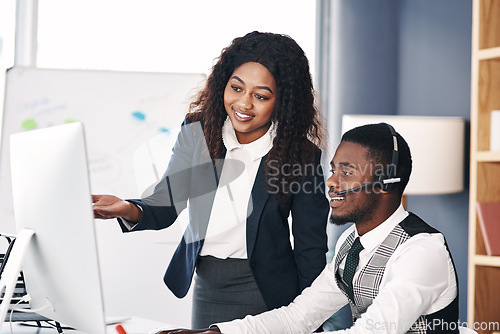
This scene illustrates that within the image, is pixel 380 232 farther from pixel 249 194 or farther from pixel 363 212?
pixel 249 194

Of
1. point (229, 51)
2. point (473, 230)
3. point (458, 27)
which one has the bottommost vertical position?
point (473, 230)

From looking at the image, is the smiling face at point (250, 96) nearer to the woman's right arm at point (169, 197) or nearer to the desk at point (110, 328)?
the woman's right arm at point (169, 197)

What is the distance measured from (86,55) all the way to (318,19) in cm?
136

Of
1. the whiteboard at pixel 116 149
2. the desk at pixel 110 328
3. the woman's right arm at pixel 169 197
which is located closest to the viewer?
the desk at pixel 110 328

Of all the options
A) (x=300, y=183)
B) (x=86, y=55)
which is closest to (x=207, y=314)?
(x=300, y=183)

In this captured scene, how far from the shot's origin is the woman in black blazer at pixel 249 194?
163 centimetres

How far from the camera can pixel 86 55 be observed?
316cm

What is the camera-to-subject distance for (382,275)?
1.30 metres

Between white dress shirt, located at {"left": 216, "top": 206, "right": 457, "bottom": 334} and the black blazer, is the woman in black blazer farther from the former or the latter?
white dress shirt, located at {"left": 216, "top": 206, "right": 457, "bottom": 334}

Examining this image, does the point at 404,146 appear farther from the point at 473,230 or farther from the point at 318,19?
the point at 318,19

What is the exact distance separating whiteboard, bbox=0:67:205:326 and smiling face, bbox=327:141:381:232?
3.19ft

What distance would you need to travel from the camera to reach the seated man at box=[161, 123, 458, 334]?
47.2 inches

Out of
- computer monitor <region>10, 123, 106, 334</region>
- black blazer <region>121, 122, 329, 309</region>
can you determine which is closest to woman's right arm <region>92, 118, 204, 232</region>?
black blazer <region>121, 122, 329, 309</region>

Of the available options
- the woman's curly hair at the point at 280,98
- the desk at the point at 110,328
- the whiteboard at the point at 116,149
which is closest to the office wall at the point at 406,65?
the whiteboard at the point at 116,149
